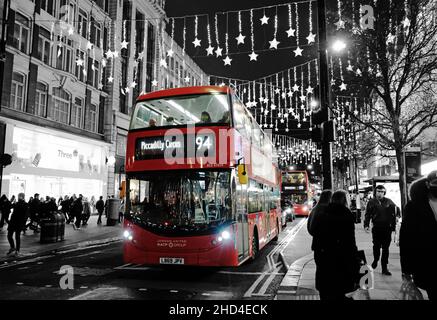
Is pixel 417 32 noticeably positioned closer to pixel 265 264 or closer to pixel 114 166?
pixel 265 264

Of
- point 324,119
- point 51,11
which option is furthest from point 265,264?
point 51,11

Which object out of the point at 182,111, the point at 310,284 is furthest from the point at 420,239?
the point at 182,111

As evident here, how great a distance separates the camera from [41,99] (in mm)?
22703

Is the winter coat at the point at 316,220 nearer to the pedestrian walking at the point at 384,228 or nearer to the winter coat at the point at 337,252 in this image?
the winter coat at the point at 337,252

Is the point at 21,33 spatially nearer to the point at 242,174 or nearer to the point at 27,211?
the point at 27,211

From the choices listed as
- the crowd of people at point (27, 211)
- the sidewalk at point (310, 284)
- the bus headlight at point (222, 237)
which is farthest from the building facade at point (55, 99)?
the sidewalk at point (310, 284)

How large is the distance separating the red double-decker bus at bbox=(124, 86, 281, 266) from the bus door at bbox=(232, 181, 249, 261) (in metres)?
0.02

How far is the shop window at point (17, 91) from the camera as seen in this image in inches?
806

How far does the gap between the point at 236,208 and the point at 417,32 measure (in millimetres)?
9492

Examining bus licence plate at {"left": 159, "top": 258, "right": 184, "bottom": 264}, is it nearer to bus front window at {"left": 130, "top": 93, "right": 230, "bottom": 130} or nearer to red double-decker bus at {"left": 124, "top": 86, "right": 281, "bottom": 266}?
red double-decker bus at {"left": 124, "top": 86, "right": 281, "bottom": 266}

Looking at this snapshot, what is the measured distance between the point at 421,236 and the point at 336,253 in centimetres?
116

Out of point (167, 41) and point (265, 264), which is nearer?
point (265, 264)

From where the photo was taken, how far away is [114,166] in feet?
99.0

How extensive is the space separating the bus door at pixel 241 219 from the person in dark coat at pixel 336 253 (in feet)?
12.3
